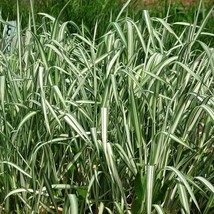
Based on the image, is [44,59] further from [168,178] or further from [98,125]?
[168,178]

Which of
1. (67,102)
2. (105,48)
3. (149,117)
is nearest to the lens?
(67,102)

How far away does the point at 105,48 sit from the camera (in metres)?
2.68

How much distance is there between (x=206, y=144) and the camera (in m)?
2.34

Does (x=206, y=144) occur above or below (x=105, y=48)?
below

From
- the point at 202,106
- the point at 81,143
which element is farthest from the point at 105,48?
the point at 202,106

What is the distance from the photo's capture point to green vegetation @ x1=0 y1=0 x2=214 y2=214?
2.21m

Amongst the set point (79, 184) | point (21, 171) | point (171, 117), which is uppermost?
point (171, 117)

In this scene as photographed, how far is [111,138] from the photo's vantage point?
2404 millimetres

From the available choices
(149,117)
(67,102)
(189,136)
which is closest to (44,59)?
(67,102)

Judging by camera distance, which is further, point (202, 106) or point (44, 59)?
point (44, 59)

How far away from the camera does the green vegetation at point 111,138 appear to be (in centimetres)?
221

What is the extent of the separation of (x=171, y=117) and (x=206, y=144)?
0.16 meters

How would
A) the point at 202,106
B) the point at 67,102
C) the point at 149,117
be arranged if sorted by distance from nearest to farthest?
the point at 202,106
the point at 67,102
the point at 149,117

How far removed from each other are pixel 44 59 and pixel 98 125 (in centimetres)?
37
